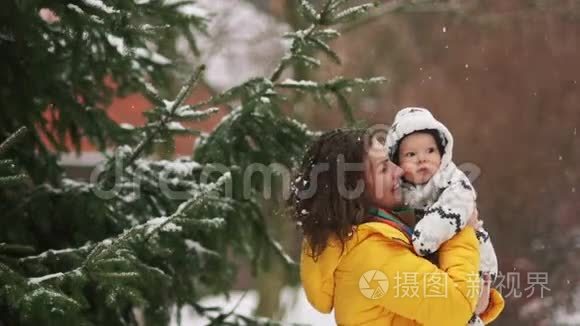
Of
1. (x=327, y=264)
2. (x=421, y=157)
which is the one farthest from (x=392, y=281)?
(x=421, y=157)

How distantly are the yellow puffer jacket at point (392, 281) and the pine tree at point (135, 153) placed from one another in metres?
0.71

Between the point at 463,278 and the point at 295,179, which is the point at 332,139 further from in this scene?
the point at 463,278

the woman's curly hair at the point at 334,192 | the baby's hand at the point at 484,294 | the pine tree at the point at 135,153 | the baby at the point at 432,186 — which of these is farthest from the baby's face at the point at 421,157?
the pine tree at the point at 135,153

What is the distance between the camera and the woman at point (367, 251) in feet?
8.55

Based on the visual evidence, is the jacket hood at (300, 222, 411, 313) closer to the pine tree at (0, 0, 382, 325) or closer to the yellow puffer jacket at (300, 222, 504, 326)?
the yellow puffer jacket at (300, 222, 504, 326)

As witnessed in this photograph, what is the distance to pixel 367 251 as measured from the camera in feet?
9.05

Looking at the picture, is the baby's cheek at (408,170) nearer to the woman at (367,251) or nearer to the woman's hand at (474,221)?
the woman at (367,251)

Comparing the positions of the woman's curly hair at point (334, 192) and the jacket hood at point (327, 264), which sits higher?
the woman's curly hair at point (334, 192)

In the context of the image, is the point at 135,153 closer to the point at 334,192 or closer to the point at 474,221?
the point at 334,192

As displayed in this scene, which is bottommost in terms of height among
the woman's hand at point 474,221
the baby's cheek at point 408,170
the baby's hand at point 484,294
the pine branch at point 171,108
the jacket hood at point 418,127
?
the baby's hand at point 484,294

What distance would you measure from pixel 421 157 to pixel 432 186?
4.0 inches

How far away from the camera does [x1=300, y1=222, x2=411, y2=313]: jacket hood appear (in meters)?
2.74

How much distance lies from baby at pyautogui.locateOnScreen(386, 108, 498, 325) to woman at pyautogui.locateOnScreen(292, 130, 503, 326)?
0.16 feet

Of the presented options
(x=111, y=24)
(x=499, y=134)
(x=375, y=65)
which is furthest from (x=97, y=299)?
(x=375, y=65)
